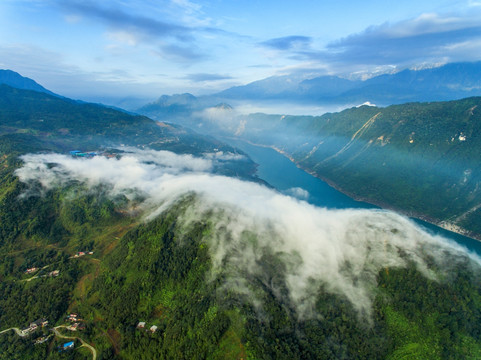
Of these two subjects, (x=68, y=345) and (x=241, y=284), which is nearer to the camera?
(x=68, y=345)

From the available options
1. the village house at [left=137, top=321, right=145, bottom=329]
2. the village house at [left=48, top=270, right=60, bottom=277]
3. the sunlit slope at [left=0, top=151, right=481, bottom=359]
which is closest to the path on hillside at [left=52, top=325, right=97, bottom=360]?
the sunlit slope at [left=0, top=151, right=481, bottom=359]

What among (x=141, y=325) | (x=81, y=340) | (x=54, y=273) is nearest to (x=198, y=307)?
(x=141, y=325)

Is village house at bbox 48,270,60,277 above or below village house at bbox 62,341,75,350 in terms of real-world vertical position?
above

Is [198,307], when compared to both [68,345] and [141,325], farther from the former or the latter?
[68,345]

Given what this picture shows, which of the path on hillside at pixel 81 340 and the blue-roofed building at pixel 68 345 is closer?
the path on hillside at pixel 81 340

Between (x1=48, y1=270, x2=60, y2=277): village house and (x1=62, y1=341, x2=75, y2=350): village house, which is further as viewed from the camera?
(x1=48, y1=270, x2=60, y2=277): village house

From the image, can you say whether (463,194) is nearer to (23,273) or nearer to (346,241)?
(346,241)

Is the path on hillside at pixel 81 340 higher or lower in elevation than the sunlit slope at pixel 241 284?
lower

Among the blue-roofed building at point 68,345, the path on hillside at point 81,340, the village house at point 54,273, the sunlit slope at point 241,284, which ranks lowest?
the path on hillside at point 81,340

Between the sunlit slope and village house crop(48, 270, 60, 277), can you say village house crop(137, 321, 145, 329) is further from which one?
village house crop(48, 270, 60, 277)

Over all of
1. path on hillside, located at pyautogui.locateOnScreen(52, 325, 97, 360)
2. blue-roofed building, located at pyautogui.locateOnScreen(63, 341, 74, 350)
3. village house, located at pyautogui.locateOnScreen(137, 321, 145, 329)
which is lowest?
path on hillside, located at pyautogui.locateOnScreen(52, 325, 97, 360)

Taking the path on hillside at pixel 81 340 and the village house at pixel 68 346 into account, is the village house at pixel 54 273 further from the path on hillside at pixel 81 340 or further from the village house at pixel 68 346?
the village house at pixel 68 346

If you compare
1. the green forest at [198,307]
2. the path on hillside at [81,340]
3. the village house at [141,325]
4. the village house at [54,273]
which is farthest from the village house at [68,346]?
the village house at [54,273]

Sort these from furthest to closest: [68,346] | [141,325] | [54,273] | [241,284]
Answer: [54,273] → [241,284] → [141,325] → [68,346]
